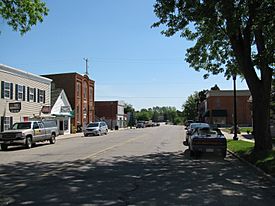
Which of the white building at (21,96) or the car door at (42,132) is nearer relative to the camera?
the car door at (42,132)

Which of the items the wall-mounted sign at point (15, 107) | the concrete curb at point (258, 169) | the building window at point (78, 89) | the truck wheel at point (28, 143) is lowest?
the concrete curb at point (258, 169)

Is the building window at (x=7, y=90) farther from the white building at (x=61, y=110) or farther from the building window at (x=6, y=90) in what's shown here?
the white building at (x=61, y=110)

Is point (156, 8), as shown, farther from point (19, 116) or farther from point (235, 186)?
point (19, 116)

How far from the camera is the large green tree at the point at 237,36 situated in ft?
51.5

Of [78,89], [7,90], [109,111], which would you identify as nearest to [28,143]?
[7,90]

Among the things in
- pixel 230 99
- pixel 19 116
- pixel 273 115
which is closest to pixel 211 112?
pixel 230 99

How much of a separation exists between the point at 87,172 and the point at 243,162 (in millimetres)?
7373

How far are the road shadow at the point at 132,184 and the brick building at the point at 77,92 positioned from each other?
→ 43.9 m

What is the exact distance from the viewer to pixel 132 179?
11.9 meters

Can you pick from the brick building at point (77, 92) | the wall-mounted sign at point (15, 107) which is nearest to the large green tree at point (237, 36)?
the wall-mounted sign at point (15, 107)

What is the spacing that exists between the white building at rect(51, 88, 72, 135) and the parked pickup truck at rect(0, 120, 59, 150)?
1720 cm

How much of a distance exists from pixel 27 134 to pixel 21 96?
12.4 metres

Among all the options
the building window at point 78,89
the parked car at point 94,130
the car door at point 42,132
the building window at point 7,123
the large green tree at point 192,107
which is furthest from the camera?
the large green tree at point 192,107

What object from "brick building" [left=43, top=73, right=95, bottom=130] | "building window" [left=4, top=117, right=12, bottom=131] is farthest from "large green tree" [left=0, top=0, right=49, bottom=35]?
"brick building" [left=43, top=73, right=95, bottom=130]
